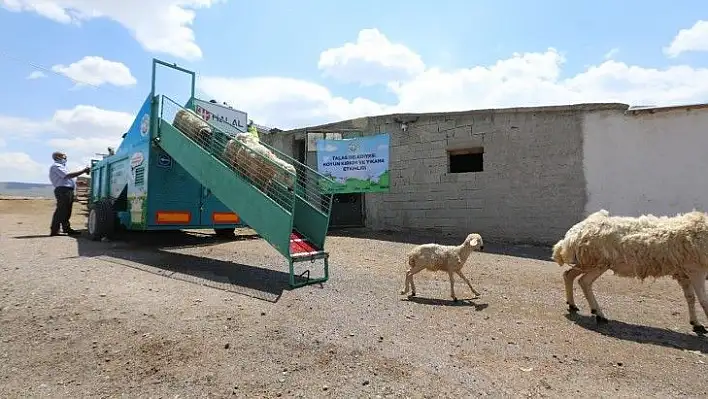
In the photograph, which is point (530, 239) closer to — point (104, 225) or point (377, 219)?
point (377, 219)

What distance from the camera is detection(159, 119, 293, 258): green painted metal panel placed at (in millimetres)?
6527

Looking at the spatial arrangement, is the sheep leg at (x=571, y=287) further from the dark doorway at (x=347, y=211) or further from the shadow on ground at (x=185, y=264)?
the dark doorway at (x=347, y=211)

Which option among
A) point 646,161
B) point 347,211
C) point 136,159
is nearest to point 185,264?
point 136,159

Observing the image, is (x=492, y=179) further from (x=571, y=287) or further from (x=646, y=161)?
(x=571, y=287)

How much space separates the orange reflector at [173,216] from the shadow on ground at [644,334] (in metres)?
8.04

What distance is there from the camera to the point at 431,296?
6.65m

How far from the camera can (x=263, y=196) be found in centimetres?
682

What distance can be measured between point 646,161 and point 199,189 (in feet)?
34.5

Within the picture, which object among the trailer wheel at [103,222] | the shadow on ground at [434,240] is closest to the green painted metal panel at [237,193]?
the trailer wheel at [103,222]

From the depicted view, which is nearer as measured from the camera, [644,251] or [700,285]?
[700,285]

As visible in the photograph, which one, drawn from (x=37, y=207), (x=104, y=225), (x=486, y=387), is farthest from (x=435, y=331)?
(x=37, y=207)

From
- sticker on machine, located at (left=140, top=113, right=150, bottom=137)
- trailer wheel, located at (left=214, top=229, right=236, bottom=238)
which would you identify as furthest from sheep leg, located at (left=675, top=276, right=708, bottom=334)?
trailer wheel, located at (left=214, top=229, right=236, bottom=238)

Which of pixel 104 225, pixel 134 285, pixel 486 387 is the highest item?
pixel 104 225

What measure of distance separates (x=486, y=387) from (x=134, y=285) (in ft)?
15.9
